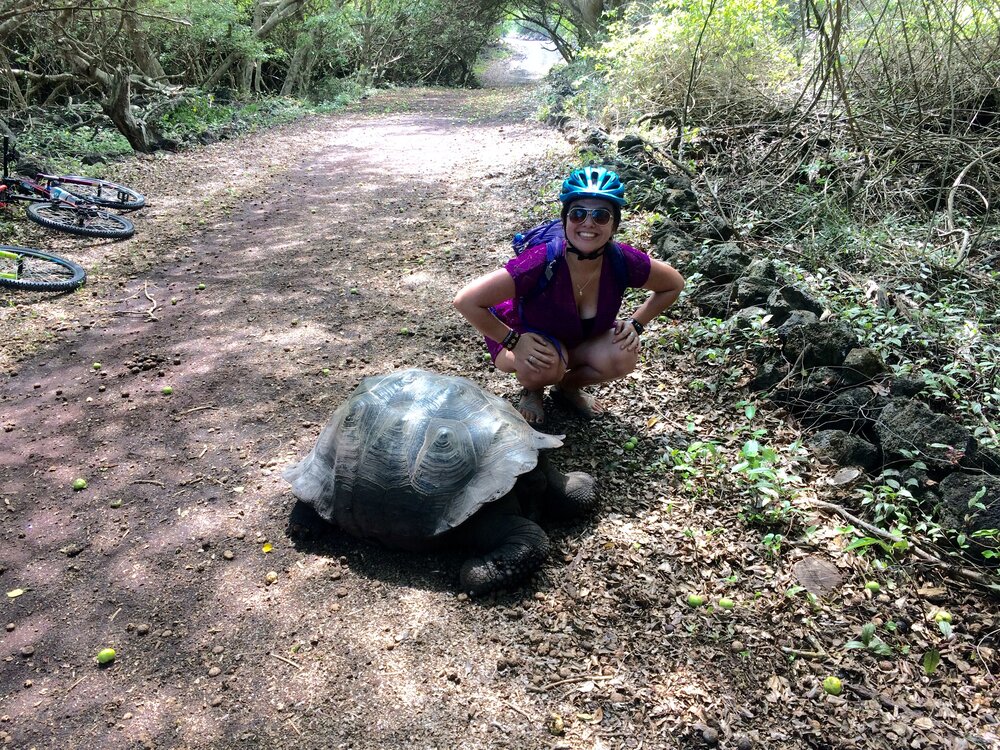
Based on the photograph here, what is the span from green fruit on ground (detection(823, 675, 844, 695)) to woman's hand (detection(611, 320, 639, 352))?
188cm

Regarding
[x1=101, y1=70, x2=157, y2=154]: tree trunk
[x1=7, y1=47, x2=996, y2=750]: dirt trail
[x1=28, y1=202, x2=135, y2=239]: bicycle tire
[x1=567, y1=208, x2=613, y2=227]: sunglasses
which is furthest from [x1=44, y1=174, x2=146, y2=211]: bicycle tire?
[x1=567, y1=208, x2=613, y2=227]: sunglasses

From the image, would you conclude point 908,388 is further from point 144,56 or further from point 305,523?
point 144,56

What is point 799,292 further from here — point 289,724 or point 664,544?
point 289,724

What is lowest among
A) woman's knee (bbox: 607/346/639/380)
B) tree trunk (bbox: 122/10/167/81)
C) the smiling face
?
woman's knee (bbox: 607/346/639/380)

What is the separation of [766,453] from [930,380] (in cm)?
106

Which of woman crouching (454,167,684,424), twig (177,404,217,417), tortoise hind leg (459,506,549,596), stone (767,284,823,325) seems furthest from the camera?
twig (177,404,217,417)

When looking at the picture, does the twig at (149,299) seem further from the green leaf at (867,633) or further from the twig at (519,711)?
the green leaf at (867,633)

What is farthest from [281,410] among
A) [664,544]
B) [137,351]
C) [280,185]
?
[280,185]

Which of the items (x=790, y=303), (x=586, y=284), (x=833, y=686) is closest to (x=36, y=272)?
(x=586, y=284)

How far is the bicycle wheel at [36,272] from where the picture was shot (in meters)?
5.97

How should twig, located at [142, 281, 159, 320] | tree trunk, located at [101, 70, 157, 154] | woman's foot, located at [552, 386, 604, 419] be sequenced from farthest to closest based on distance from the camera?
tree trunk, located at [101, 70, 157, 154] → twig, located at [142, 281, 159, 320] → woman's foot, located at [552, 386, 604, 419]

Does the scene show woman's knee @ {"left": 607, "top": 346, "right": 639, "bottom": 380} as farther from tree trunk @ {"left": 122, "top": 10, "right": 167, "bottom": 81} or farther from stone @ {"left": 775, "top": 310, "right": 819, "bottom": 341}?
tree trunk @ {"left": 122, "top": 10, "right": 167, "bottom": 81}

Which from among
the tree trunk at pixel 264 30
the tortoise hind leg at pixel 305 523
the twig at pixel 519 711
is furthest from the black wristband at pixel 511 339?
the tree trunk at pixel 264 30

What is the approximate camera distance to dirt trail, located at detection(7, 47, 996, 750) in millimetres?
2348
